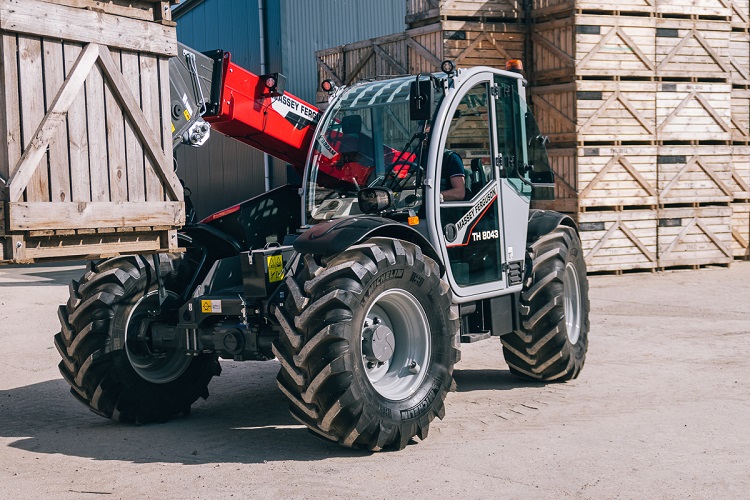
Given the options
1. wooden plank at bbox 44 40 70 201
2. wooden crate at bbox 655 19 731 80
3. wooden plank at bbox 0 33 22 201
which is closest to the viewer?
wooden plank at bbox 0 33 22 201

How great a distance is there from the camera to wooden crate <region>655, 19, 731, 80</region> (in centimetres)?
1591

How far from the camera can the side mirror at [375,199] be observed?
6.85 meters

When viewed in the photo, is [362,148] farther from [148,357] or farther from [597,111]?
[597,111]

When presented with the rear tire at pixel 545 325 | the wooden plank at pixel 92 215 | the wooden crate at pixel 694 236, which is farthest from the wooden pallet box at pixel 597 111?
the wooden plank at pixel 92 215

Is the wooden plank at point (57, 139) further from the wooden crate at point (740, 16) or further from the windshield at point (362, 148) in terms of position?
the wooden crate at point (740, 16)

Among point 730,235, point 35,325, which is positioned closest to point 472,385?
point 35,325

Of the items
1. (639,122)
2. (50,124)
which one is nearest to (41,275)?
(639,122)

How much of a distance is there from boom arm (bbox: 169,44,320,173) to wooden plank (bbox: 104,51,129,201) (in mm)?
689

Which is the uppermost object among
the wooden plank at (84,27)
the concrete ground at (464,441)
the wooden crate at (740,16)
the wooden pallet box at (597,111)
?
the wooden crate at (740,16)

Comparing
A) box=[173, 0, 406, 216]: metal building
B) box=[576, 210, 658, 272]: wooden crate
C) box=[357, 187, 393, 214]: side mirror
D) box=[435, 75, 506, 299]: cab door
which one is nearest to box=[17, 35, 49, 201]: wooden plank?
box=[357, 187, 393, 214]: side mirror

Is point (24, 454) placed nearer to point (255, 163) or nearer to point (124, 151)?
point (124, 151)

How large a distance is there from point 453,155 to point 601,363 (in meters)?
3.10

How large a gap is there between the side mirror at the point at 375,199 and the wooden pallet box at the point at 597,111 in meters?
9.02

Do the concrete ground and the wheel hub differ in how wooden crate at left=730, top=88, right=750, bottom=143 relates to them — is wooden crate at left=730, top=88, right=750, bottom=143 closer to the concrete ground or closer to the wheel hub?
the concrete ground
